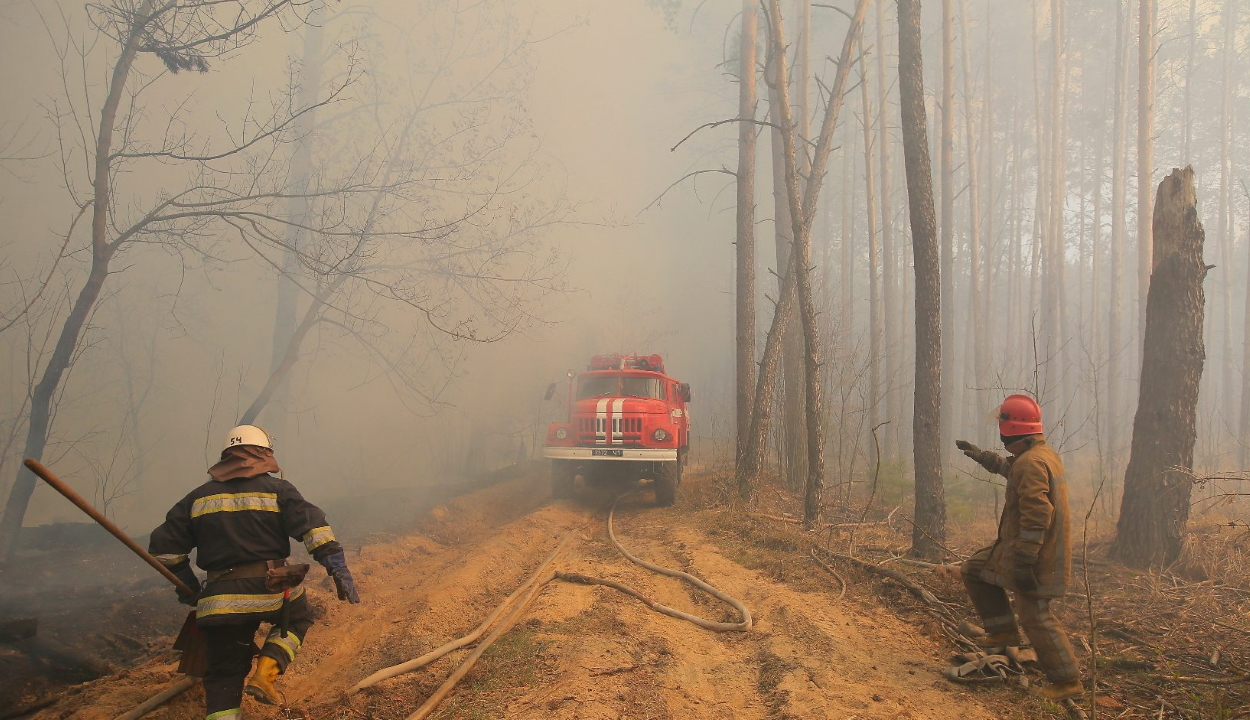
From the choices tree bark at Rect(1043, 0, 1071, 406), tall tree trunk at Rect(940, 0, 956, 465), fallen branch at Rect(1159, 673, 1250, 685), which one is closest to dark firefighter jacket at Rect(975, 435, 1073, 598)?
fallen branch at Rect(1159, 673, 1250, 685)

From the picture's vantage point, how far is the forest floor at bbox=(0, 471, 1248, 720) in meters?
4.04

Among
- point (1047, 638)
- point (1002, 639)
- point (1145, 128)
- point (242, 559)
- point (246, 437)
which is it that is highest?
point (1145, 128)

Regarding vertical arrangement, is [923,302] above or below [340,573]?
above

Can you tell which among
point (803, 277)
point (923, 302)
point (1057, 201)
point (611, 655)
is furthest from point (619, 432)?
point (1057, 201)

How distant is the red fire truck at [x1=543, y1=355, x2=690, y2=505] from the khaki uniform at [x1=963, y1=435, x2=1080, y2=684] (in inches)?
287

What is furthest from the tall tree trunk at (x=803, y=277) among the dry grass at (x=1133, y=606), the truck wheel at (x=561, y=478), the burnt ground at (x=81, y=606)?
the burnt ground at (x=81, y=606)

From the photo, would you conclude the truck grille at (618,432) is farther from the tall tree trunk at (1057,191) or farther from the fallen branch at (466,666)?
the tall tree trunk at (1057,191)

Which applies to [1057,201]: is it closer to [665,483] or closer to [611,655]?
[665,483]

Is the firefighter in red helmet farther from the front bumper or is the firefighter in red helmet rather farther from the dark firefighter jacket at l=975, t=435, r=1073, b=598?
the front bumper

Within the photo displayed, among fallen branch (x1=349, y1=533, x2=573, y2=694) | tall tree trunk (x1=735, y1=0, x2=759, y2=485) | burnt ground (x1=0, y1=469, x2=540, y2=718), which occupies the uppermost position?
tall tree trunk (x1=735, y1=0, x2=759, y2=485)

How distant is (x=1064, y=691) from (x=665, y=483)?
799 centimetres

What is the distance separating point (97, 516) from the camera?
11.1ft

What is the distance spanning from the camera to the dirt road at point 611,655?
4074 millimetres

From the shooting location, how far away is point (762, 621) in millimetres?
5594
